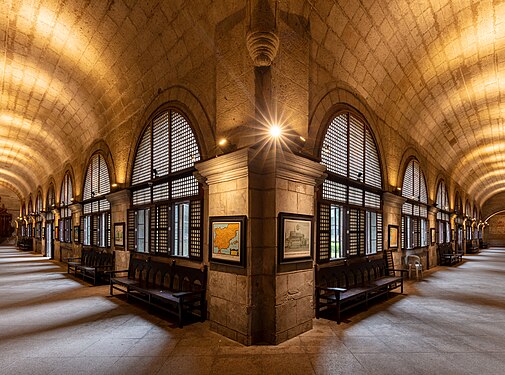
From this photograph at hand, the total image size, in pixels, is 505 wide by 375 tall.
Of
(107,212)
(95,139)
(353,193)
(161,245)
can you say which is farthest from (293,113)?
(95,139)

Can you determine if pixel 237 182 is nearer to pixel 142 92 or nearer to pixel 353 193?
pixel 353 193

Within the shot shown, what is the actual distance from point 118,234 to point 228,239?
6.59m

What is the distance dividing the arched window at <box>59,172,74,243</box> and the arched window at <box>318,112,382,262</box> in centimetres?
1450

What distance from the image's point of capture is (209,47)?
21.1 ft

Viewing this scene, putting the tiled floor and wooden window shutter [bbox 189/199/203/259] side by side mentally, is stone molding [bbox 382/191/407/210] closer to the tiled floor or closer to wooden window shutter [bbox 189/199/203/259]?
the tiled floor

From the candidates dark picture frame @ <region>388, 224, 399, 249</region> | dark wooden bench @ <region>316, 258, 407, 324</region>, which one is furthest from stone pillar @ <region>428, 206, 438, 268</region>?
dark wooden bench @ <region>316, 258, 407, 324</region>

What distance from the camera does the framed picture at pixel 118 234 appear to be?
10102 millimetres

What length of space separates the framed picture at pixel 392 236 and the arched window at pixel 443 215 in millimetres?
8390

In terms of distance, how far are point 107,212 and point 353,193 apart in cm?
924

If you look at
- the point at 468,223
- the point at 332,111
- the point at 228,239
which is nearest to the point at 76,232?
the point at 228,239

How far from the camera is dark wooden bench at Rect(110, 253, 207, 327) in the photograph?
6.02 meters

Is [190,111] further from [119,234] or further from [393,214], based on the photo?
[393,214]

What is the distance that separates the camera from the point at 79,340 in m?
5.11

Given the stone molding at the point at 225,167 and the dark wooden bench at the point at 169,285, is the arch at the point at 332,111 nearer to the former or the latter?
the stone molding at the point at 225,167
